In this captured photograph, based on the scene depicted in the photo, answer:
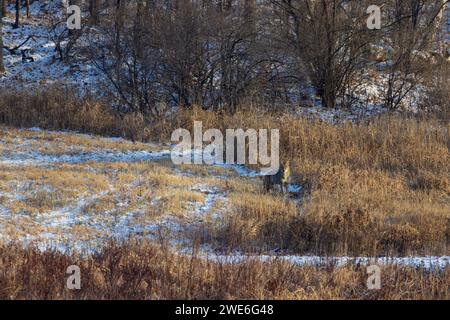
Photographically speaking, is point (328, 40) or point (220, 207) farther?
point (328, 40)

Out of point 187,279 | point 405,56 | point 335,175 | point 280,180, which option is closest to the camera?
point 187,279

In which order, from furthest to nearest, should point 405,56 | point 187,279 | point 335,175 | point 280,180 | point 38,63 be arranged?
point 38,63
point 405,56
point 335,175
point 280,180
point 187,279

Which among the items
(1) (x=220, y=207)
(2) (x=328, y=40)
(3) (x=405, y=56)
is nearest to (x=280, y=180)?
(1) (x=220, y=207)

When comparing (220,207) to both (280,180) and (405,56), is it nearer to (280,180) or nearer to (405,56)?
(280,180)

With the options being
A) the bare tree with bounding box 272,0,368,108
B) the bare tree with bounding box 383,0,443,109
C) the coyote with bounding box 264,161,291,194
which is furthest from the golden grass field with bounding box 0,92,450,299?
the bare tree with bounding box 383,0,443,109

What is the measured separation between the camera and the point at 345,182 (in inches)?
400

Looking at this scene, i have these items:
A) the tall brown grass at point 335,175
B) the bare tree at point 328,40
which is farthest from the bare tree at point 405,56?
the tall brown grass at point 335,175

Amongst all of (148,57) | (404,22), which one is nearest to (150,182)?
(148,57)

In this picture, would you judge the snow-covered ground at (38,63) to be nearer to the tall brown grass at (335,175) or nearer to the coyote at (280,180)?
the tall brown grass at (335,175)

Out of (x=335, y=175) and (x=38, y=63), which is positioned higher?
(x=38, y=63)

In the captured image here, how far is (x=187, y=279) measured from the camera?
523 cm

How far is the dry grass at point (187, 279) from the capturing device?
16.3 ft
